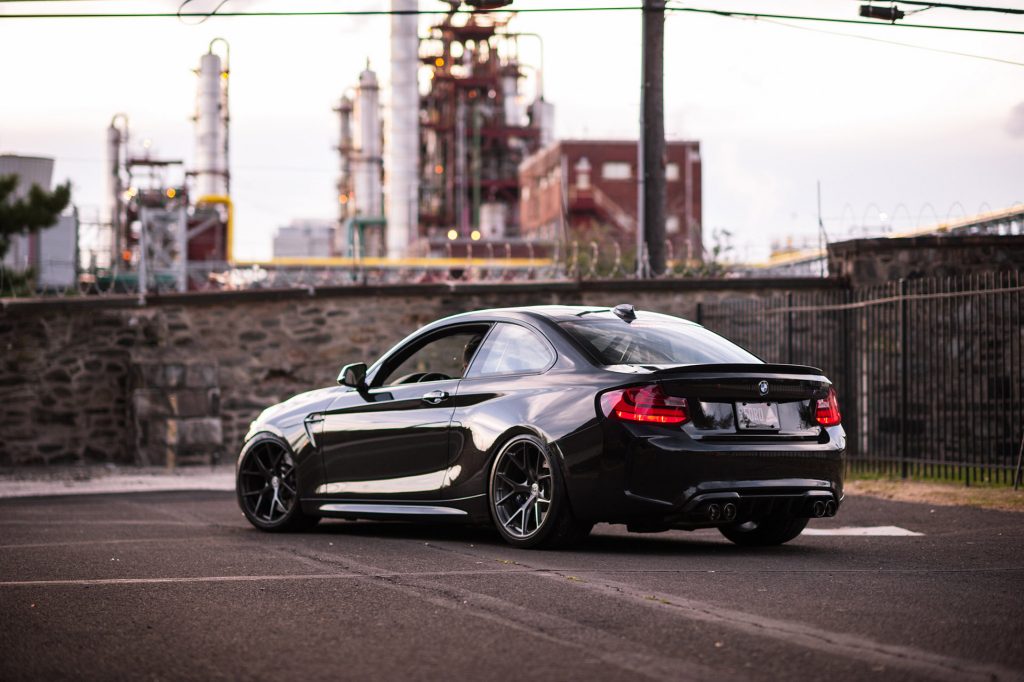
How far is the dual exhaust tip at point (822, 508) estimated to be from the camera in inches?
344

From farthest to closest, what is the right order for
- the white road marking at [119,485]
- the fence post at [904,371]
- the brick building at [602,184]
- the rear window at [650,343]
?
the brick building at [602,184] < the white road marking at [119,485] < the fence post at [904,371] < the rear window at [650,343]

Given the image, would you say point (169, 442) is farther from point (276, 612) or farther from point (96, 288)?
point (276, 612)

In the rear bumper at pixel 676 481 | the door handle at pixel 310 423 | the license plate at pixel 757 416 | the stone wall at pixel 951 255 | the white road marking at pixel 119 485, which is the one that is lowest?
the white road marking at pixel 119 485

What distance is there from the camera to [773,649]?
5.42m

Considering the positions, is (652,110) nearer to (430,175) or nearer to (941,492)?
Result: (941,492)

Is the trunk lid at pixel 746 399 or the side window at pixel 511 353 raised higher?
the side window at pixel 511 353

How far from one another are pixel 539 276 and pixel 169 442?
722cm

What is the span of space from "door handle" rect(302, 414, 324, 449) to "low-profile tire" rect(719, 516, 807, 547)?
301 centimetres

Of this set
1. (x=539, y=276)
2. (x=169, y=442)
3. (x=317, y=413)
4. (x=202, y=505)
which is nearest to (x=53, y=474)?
(x=169, y=442)

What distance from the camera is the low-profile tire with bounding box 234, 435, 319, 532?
10.6 metres

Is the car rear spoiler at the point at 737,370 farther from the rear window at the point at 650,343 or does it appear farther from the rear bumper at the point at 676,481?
the rear bumper at the point at 676,481

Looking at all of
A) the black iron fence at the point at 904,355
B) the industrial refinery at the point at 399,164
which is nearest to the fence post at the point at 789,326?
the black iron fence at the point at 904,355

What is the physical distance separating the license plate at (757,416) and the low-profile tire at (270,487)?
360 centimetres

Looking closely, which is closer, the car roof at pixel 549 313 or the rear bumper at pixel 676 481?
the rear bumper at pixel 676 481
